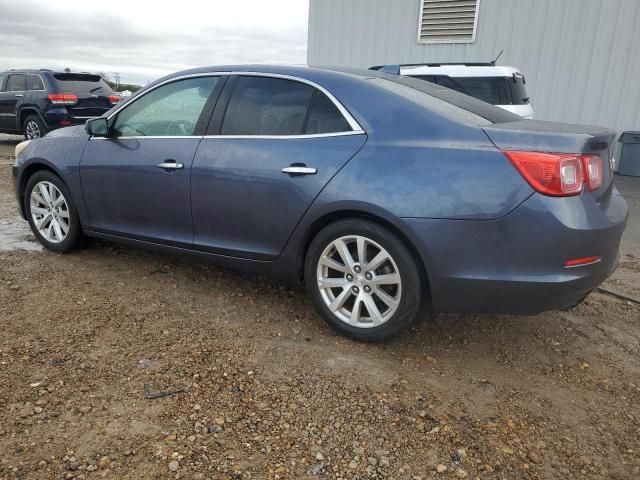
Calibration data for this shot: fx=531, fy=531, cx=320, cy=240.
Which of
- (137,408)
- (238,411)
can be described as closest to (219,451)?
(238,411)

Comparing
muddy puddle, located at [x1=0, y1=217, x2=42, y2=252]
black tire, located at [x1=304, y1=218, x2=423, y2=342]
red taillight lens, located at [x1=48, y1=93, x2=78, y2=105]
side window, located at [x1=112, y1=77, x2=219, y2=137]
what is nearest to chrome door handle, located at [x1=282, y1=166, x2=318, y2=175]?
black tire, located at [x1=304, y1=218, x2=423, y2=342]

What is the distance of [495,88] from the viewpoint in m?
7.59

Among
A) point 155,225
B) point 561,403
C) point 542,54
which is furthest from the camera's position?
point 542,54

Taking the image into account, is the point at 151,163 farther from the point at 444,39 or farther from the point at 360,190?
the point at 444,39

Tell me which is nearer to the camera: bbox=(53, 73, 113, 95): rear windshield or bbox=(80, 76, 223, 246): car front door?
bbox=(80, 76, 223, 246): car front door

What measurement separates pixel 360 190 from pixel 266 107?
937mm

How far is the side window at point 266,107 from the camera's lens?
3.17 meters

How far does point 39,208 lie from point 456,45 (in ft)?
28.6

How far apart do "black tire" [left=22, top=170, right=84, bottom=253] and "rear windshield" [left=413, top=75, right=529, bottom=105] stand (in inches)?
220

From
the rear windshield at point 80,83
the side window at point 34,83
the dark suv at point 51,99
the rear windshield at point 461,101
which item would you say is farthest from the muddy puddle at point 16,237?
the side window at point 34,83

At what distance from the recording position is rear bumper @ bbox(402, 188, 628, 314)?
96.0 inches

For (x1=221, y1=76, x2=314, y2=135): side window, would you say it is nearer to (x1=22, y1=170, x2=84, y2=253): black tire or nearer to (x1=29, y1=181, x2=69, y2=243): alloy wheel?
(x1=22, y1=170, x2=84, y2=253): black tire

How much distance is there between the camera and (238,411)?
237cm

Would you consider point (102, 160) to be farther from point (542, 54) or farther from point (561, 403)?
point (542, 54)
